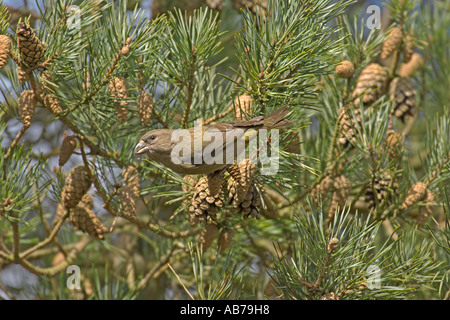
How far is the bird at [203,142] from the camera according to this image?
53.0 inches

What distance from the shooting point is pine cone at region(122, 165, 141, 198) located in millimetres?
1667

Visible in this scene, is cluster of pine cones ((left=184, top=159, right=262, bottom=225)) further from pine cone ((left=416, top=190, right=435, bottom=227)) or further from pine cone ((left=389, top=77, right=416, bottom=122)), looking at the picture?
pine cone ((left=389, top=77, right=416, bottom=122))

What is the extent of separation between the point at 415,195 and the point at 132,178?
957 millimetres

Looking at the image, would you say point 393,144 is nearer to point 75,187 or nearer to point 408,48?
point 408,48

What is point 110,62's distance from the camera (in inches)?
58.1

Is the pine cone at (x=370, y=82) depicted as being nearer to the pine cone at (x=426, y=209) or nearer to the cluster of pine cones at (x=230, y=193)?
the pine cone at (x=426, y=209)

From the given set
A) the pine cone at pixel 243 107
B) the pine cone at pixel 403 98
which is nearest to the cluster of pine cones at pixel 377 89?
the pine cone at pixel 403 98

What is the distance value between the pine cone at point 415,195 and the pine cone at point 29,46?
4.10 feet

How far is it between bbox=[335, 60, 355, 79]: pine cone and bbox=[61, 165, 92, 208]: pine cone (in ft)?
3.01

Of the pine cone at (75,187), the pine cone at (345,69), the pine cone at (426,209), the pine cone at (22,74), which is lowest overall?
the pine cone at (426,209)
